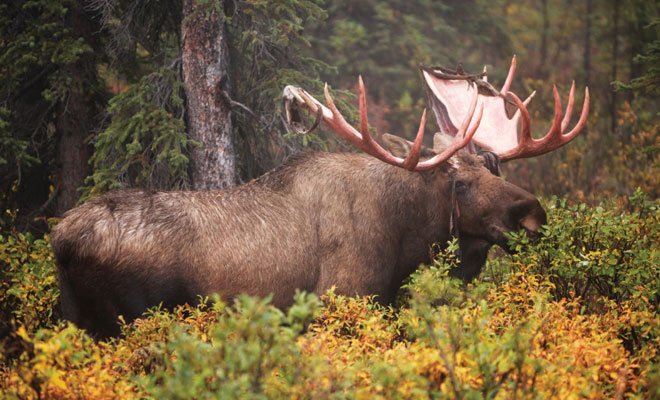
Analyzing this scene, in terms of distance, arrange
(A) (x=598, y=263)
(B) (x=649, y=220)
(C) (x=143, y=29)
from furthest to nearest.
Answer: (C) (x=143, y=29), (B) (x=649, y=220), (A) (x=598, y=263)

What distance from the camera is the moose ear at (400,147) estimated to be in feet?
18.1

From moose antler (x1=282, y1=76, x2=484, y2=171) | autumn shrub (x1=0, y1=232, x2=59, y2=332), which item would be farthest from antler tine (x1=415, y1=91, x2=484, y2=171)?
autumn shrub (x1=0, y1=232, x2=59, y2=332)

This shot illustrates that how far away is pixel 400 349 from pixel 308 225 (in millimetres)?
1991

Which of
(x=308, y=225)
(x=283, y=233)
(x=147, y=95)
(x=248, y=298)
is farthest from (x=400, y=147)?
(x=248, y=298)

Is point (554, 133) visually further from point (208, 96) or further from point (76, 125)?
point (76, 125)

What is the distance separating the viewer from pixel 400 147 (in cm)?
555

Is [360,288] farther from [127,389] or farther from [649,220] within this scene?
[649,220]

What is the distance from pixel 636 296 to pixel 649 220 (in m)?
1.54

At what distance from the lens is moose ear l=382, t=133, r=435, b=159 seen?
217 inches

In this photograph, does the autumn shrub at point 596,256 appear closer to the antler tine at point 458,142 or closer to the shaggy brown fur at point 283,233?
the shaggy brown fur at point 283,233

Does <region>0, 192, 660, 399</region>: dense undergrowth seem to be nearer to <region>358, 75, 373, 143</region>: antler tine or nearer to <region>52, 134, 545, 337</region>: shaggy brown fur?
<region>52, 134, 545, 337</region>: shaggy brown fur

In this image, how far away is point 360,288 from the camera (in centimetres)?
516

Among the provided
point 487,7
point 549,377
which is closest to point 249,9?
point 549,377

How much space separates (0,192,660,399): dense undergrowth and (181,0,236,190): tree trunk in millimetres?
1982
